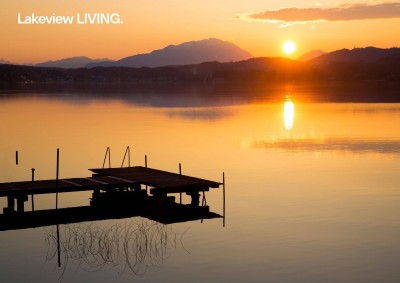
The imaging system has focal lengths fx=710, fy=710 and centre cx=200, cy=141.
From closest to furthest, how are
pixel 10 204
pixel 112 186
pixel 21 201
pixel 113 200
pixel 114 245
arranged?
1. pixel 114 245
2. pixel 21 201
3. pixel 10 204
4. pixel 112 186
5. pixel 113 200

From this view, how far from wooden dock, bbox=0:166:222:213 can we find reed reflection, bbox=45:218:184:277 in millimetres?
1960

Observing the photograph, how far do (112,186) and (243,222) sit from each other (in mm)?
6162

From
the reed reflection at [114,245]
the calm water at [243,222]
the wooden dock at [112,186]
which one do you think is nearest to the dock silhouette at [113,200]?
the wooden dock at [112,186]

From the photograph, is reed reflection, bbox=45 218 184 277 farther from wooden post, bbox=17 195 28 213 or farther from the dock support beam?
the dock support beam

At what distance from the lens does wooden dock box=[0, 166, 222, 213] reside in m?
28.5

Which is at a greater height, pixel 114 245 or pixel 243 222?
pixel 243 222

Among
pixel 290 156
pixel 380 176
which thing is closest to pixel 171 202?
pixel 380 176

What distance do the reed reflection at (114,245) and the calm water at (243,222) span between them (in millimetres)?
42

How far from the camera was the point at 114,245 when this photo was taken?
80.7ft

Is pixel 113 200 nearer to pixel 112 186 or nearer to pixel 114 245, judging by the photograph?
pixel 112 186

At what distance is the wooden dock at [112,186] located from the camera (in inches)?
1123

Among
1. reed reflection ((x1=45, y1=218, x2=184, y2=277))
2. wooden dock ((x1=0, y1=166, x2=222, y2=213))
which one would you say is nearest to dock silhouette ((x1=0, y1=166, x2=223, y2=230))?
wooden dock ((x1=0, y1=166, x2=222, y2=213))

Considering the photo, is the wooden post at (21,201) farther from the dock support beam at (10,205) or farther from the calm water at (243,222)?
the calm water at (243,222)

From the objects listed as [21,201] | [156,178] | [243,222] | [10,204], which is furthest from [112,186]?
[243,222]
